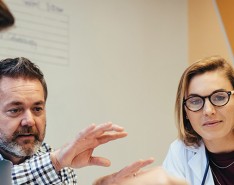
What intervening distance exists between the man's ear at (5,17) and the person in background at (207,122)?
3.60 feet

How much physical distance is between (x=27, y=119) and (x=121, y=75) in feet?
3.40

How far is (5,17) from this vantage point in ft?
1.56

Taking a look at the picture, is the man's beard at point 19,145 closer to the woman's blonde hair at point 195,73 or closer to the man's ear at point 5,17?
the woman's blonde hair at point 195,73

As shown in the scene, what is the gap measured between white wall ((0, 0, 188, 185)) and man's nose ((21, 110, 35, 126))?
0.60m

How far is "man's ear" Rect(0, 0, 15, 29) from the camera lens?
1.53 feet

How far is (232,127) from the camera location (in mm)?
1544

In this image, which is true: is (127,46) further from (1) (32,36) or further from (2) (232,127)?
(2) (232,127)

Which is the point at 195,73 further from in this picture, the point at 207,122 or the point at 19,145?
the point at 19,145

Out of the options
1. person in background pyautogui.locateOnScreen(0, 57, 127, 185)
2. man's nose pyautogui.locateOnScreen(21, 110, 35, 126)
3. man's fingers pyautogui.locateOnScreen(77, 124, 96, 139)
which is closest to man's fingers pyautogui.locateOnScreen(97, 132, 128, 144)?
man's fingers pyautogui.locateOnScreen(77, 124, 96, 139)

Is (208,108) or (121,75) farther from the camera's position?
(121,75)

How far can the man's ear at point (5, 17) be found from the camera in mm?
467

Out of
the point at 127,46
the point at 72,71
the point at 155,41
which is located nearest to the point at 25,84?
the point at 72,71

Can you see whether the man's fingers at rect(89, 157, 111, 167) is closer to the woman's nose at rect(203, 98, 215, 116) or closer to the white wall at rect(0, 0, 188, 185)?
the woman's nose at rect(203, 98, 215, 116)

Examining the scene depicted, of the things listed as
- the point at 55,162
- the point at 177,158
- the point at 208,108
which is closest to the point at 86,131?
the point at 55,162
